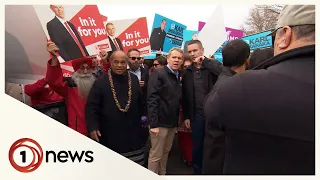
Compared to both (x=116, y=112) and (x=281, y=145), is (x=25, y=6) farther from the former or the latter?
(x=281, y=145)

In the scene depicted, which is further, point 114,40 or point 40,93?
point 114,40

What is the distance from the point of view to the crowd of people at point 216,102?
597 mm

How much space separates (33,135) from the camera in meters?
1.15

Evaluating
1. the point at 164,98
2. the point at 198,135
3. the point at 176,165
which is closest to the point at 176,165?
the point at 176,165

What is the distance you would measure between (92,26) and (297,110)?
1882 mm

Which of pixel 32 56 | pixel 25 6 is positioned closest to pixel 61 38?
pixel 32 56

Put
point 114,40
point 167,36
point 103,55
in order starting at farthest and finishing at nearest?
1. point 167,36
2. point 114,40
3. point 103,55

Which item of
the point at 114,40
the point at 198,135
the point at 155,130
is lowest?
the point at 198,135

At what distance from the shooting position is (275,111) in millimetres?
595

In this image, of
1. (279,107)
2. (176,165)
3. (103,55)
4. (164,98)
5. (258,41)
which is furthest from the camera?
(258,41)

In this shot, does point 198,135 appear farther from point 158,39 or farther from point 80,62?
point 158,39

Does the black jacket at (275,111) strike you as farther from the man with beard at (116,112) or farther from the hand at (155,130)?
the hand at (155,130)

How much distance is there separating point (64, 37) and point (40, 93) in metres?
0.46

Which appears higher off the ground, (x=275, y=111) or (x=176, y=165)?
(x=275, y=111)
